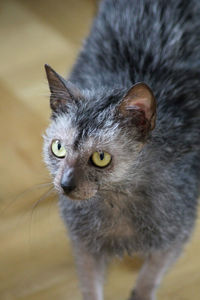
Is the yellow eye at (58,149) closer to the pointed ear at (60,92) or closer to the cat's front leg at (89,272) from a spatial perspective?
the pointed ear at (60,92)

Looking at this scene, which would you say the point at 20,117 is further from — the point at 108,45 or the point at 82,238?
the point at 82,238

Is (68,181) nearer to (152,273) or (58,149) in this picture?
(58,149)

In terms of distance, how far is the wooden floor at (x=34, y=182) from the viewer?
4.84ft

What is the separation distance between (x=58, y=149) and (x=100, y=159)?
0.10m

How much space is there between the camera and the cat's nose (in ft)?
3.47

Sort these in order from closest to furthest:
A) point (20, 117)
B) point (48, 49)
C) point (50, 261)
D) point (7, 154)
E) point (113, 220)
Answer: point (113, 220), point (50, 261), point (7, 154), point (20, 117), point (48, 49)

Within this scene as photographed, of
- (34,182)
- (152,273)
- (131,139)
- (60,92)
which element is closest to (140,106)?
(131,139)

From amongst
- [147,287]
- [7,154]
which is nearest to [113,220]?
[147,287]

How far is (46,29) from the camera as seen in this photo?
8.03ft

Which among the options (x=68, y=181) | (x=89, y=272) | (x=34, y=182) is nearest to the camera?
(x=68, y=181)

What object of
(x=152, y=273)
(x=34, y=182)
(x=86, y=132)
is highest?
(x=86, y=132)

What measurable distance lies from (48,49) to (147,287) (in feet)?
4.07

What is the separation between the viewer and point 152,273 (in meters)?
1.40

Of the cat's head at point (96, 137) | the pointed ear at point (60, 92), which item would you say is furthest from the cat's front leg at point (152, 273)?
the pointed ear at point (60, 92)
